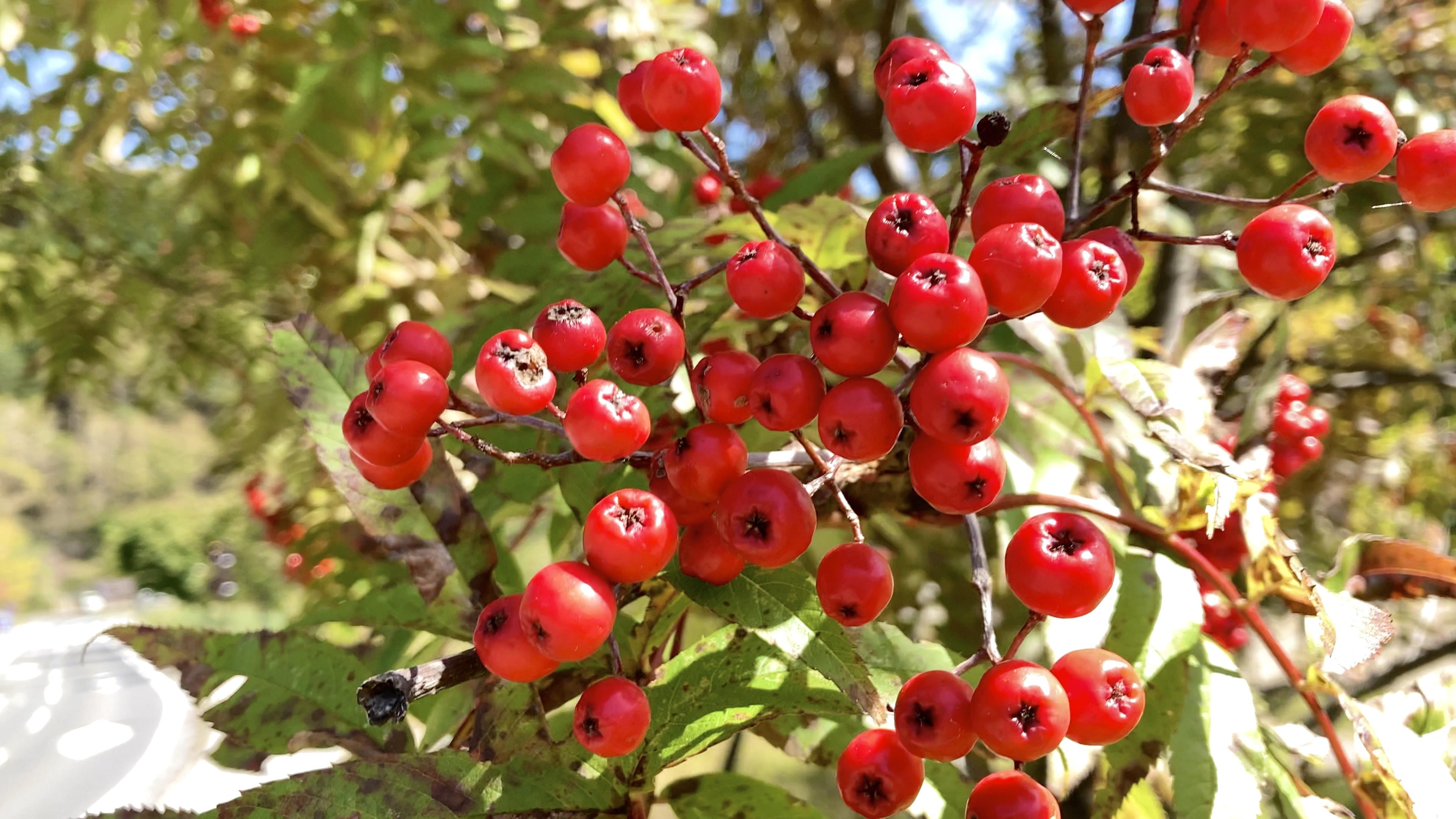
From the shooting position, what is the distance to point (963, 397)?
659mm

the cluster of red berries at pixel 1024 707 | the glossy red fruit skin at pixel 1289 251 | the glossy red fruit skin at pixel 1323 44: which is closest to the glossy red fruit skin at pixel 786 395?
the cluster of red berries at pixel 1024 707

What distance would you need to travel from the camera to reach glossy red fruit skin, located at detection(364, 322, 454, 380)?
2.68 feet

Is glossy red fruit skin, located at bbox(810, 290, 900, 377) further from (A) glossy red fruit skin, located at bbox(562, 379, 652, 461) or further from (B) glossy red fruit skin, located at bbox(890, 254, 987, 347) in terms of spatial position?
(A) glossy red fruit skin, located at bbox(562, 379, 652, 461)

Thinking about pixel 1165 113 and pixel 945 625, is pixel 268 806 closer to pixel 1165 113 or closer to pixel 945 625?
pixel 1165 113

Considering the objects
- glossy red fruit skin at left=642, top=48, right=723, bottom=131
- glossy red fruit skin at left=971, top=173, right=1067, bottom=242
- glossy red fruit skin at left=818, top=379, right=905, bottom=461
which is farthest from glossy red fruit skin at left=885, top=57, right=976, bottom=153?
glossy red fruit skin at left=818, top=379, right=905, bottom=461

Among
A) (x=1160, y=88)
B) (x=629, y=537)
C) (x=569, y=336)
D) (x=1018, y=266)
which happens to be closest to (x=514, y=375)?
(x=569, y=336)

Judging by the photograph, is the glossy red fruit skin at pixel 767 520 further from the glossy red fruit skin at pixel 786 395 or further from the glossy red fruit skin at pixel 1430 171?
the glossy red fruit skin at pixel 1430 171

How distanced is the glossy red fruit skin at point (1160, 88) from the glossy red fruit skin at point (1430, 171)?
8.5 inches

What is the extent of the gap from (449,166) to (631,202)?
17.9 inches

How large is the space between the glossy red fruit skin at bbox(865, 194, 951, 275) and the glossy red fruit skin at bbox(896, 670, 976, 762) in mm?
366

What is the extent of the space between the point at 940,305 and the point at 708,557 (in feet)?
0.97

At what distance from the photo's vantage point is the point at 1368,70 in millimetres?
1879

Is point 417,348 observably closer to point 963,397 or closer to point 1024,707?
point 963,397

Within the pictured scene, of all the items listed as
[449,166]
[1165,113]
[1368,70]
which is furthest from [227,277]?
[1368,70]
